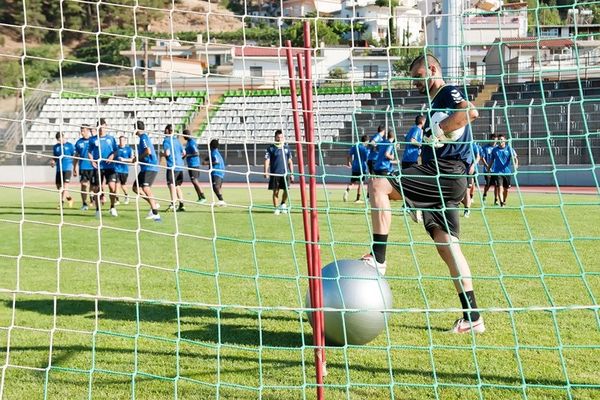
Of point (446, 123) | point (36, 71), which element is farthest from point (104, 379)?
point (36, 71)

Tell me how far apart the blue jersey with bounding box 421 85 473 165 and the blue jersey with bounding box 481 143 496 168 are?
1269cm

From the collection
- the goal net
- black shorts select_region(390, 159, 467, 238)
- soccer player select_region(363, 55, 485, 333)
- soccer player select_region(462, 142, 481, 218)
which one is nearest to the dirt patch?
the goal net

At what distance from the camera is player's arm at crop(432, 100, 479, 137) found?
5.25m

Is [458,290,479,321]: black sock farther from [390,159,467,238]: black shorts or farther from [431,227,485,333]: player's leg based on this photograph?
[390,159,467,238]: black shorts

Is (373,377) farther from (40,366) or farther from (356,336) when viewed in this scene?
(40,366)

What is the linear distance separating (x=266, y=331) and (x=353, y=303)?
1.15 metres

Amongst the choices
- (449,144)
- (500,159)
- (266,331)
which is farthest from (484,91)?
(266,331)

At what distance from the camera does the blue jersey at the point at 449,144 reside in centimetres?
548

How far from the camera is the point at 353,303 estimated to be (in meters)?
5.18

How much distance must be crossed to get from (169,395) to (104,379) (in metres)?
0.57

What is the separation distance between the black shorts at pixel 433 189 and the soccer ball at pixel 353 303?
738mm

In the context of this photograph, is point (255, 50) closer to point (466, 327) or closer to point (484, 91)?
point (466, 327)

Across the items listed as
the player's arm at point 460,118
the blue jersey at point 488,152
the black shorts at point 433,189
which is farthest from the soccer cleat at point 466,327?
the blue jersey at point 488,152

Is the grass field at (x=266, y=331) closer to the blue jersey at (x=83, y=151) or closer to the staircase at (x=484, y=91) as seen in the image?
the staircase at (x=484, y=91)
